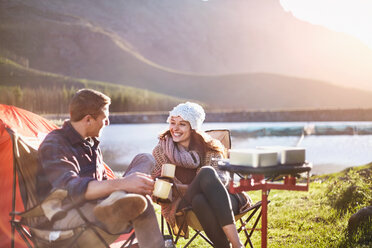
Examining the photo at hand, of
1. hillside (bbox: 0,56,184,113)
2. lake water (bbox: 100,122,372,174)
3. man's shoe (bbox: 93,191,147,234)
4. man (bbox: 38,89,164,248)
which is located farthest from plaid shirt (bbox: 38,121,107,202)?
hillside (bbox: 0,56,184,113)

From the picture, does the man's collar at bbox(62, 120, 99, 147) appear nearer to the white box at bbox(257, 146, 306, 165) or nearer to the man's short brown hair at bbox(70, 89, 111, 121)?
the man's short brown hair at bbox(70, 89, 111, 121)

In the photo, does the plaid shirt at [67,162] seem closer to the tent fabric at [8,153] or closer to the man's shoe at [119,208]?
the man's shoe at [119,208]

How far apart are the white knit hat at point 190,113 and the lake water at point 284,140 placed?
51.0 ft

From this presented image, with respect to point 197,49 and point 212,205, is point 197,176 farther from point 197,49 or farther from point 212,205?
point 197,49

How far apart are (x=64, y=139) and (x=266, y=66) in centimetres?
12703

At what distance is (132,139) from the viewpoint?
3141 cm

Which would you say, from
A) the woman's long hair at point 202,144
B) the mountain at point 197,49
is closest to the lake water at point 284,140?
the woman's long hair at point 202,144

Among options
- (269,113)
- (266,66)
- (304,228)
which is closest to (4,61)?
(269,113)

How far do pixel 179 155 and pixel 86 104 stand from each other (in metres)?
0.85

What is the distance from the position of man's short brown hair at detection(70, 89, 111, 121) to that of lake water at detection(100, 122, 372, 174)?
16.4m

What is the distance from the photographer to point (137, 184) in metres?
1.61

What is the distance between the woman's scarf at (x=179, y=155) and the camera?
7.82 feet

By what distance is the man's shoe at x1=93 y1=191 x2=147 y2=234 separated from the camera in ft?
4.99

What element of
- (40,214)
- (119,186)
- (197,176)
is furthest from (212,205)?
(40,214)
